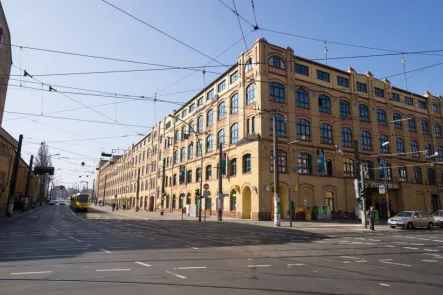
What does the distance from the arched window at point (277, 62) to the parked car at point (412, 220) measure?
1998 cm

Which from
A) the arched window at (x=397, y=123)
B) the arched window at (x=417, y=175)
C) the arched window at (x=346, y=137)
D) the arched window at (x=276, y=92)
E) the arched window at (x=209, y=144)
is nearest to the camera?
the arched window at (x=276, y=92)

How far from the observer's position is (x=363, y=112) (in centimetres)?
4356

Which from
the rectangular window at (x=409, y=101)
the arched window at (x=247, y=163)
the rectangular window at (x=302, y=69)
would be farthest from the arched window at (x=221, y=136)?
the rectangular window at (x=409, y=101)

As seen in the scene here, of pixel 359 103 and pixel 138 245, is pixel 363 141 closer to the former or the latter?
pixel 359 103

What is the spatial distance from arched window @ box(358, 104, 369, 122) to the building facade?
149 mm

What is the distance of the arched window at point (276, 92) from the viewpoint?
117 ft

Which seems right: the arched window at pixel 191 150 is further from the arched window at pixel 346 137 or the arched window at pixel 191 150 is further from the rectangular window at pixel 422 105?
the rectangular window at pixel 422 105

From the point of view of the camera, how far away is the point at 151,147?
67.9 metres

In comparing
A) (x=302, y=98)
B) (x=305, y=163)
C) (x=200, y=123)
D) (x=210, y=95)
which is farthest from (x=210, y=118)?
(x=305, y=163)

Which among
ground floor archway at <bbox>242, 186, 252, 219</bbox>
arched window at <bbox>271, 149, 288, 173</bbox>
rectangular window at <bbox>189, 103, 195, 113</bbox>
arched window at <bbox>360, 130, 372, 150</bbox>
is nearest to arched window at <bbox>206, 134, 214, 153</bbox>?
rectangular window at <bbox>189, 103, 195, 113</bbox>

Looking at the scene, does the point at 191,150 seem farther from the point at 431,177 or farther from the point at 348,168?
the point at 431,177

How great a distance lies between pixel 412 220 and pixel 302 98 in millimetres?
18026

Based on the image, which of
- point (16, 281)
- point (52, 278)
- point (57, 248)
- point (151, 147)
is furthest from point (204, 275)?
point (151, 147)

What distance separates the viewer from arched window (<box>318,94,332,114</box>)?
3938 centimetres
